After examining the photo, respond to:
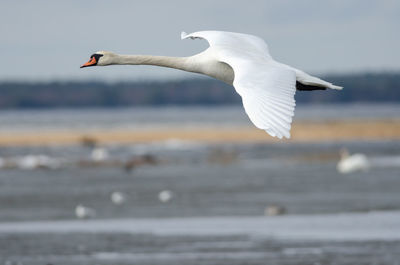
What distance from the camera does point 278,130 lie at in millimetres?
7531

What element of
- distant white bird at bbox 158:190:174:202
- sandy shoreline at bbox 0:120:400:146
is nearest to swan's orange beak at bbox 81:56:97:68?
distant white bird at bbox 158:190:174:202

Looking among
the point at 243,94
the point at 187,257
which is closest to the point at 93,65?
the point at 187,257

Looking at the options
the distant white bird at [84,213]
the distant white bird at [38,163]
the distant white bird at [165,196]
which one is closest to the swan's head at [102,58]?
the distant white bird at [84,213]

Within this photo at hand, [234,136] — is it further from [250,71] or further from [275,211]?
[250,71]

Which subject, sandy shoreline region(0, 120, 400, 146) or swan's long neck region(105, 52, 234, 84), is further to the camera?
sandy shoreline region(0, 120, 400, 146)

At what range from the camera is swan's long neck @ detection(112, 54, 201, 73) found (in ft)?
35.9

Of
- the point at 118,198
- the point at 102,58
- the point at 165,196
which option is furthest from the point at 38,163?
the point at 102,58

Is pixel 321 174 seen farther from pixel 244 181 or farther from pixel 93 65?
pixel 93 65

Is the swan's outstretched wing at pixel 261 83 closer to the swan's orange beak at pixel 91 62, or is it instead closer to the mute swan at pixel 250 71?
the mute swan at pixel 250 71

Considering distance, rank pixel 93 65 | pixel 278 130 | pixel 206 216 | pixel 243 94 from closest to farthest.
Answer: pixel 278 130 → pixel 243 94 → pixel 93 65 → pixel 206 216

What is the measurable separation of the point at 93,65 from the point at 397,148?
72.5ft

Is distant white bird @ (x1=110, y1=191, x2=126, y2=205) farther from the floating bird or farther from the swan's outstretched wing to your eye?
the swan's outstretched wing

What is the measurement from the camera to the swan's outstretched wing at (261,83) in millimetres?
7734

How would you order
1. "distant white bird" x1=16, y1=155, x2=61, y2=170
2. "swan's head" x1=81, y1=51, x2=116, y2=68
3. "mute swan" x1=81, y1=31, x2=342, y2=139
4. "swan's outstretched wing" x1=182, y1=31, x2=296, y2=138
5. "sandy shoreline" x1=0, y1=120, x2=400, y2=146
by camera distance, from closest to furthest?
"swan's outstretched wing" x1=182, y1=31, x2=296, y2=138 < "mute swan" x1=81, y1=31, x2=342, y2=139 < "swan's head" x1=81, y1=51, x2=116, y2=68 < "distant white bird" x1=16, y1=155, x2=61, y2=170 < "sandy shoreline" x1=0, y1=120, x2=400, y2=146
